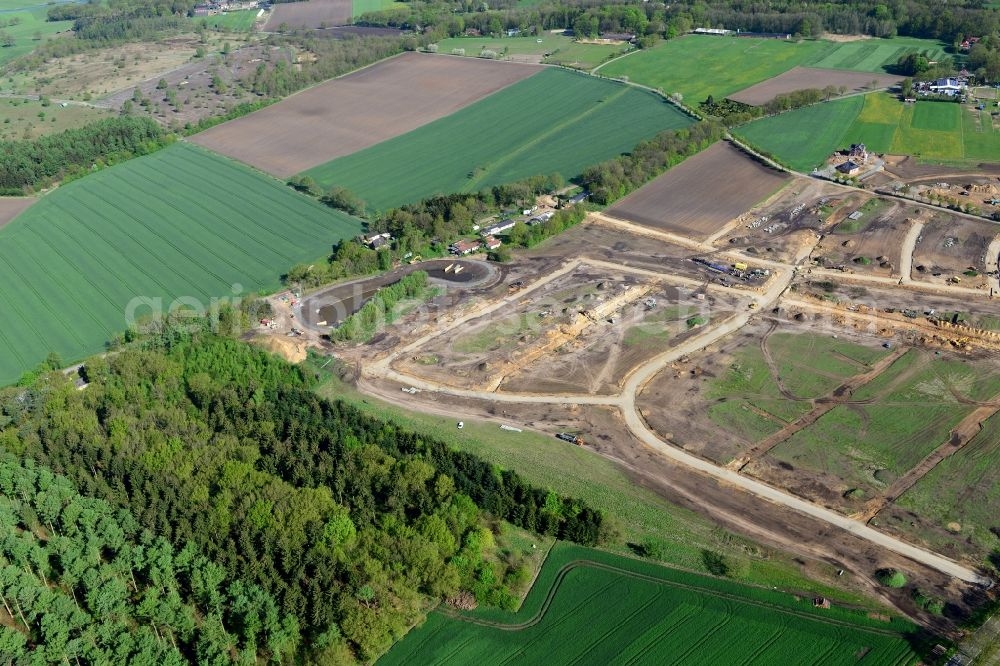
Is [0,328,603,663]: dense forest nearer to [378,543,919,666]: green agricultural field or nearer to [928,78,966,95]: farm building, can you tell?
[378,543,919,666]: green agricultural field

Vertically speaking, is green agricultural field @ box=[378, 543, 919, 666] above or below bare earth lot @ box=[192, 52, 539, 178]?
below

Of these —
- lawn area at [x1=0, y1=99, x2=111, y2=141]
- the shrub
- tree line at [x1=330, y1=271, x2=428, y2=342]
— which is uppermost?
lawn area at [x1=0, y1=99, x2=111, y2=141]

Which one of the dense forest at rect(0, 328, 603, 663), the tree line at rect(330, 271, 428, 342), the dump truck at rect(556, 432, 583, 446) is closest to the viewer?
the dense forest at rect(0, 328, 603, 663)

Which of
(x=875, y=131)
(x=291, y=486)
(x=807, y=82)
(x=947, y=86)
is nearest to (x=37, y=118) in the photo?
(x=291, y=486)

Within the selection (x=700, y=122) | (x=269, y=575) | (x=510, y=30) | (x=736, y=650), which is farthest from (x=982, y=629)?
(x=510, y=30)

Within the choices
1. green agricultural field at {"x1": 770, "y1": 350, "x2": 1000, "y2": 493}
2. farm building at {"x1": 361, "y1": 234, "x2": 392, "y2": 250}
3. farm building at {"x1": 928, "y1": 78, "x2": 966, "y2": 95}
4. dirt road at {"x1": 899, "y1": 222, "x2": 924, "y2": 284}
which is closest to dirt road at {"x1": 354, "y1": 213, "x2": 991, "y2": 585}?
dirt road at {"x1": 899, "y1": 222, "x2": 924, "y2": 284}

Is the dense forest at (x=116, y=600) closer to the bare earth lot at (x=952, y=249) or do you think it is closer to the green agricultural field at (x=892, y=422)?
the green agricultural field at (x=892, y=422)

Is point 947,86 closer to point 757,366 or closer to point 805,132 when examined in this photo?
point 805,132
